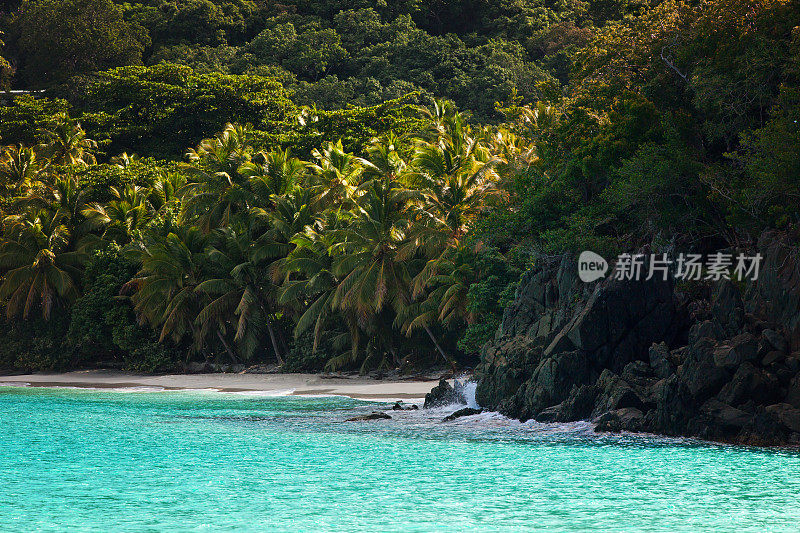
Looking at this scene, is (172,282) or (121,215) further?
(121,215)

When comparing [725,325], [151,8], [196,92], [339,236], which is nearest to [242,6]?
[151,8]

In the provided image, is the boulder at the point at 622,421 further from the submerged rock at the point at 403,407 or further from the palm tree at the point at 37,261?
the palm tree at the point at 37,261

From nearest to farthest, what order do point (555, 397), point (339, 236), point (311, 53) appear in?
point (555, 397), point (339, 236), point (311, 53)

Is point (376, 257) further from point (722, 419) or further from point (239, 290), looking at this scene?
point (722, 419)

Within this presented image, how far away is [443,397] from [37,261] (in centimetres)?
1887

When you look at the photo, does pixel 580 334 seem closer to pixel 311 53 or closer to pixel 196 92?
pixel 196 92

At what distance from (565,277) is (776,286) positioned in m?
4.65

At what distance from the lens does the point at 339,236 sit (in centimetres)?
2728

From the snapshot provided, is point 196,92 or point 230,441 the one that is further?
point 196,92

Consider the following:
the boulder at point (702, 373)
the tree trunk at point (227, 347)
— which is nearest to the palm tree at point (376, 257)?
the tree trunk at point (227, 347)

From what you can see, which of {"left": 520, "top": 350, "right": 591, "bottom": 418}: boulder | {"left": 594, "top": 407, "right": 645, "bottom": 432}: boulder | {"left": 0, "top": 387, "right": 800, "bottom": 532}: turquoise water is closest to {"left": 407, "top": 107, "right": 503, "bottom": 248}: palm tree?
{"left": 0, "top": 387, "right": 800, "bottom": 532}: turquoise water

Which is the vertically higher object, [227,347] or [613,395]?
[227,347]

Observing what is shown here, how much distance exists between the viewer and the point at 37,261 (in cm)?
3256

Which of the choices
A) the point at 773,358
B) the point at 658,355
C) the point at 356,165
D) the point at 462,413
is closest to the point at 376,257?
the point at 356,165
